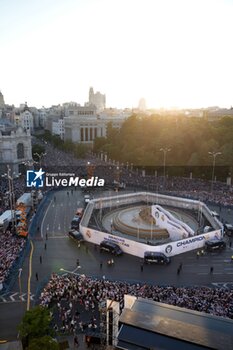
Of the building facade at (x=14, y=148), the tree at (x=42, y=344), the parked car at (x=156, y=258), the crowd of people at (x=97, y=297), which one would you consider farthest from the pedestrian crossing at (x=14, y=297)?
the building facade at (x=14, y=148)

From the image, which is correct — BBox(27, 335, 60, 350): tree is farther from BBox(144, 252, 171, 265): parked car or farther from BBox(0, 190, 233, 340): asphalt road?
BBox(144, 252, 171, 265): parked car

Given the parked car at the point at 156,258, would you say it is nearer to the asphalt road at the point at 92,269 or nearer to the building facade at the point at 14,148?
the asphalt road at the point at 92,269

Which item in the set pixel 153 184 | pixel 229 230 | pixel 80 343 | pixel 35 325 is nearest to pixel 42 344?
pixel 35 325

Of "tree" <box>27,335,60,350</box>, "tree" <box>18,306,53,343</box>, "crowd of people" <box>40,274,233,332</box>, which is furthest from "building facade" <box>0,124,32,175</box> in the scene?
"tree" <box>27,335,60,350</box>

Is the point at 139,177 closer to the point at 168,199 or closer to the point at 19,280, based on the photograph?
the point at 168,199

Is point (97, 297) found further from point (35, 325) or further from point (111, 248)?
point (111, 248)
